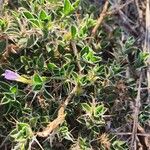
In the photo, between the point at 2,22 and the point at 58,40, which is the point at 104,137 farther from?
the point at 2,22

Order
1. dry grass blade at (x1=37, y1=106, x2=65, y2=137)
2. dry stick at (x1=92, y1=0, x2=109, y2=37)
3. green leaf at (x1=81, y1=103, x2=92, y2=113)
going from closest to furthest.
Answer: dry grass blade at (x1=37, y1=106, x2=65, y2=137)
green leaf at (x1=81, y1=103, x2=92, y2=113)
dry stick at (x1=92, y1=0, x2=109, y2=37)

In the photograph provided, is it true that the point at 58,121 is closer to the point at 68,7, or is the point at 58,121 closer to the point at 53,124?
the point at 53,124

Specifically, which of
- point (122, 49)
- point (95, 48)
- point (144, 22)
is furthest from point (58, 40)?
point (144, 22)

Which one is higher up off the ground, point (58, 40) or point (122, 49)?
point (58, 40)

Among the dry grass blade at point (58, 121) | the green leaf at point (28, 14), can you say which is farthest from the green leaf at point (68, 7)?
the dry grass blade at point (58, 121)

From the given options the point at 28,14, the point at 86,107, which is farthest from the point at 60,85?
the point at 28,14

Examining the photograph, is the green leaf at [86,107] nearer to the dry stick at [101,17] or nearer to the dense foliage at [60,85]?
the dense foliage at [60,85]

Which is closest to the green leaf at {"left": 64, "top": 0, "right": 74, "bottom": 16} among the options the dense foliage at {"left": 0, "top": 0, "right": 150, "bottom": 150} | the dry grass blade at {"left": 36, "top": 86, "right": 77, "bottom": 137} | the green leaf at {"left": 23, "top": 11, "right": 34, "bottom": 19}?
the dense foliage at {"left": 0, "top": 0, "right": 150, "bottom": 150}

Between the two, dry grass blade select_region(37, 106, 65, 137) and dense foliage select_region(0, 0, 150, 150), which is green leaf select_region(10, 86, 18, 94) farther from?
dry grass blade select_region(37, 106, 65, 137)

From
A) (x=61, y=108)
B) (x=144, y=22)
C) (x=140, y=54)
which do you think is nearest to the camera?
(x=61, y=108)
